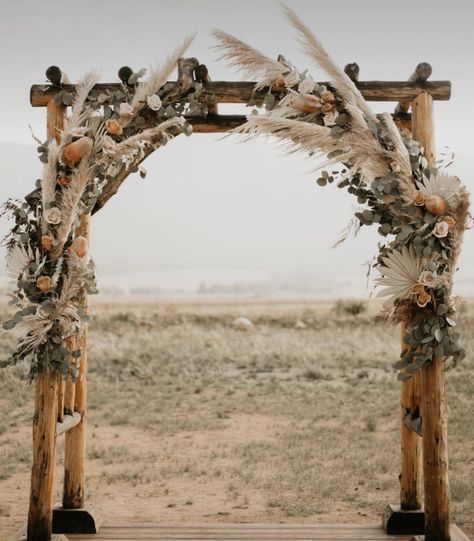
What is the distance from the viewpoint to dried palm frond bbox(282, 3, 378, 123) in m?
4.31

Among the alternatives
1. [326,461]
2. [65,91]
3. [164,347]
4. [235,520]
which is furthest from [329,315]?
[65,91]

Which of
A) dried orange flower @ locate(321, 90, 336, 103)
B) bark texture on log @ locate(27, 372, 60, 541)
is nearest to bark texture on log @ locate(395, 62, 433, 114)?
dried orange flower @ locate(321, 90, 336, 103)

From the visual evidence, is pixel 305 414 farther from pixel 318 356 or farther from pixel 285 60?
pixel 285 60

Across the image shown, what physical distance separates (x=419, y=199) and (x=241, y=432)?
273 inches

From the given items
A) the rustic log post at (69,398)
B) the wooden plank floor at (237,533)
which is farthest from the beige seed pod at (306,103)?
the wooden plank floor at (237,533)

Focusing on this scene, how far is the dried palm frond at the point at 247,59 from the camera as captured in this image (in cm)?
443

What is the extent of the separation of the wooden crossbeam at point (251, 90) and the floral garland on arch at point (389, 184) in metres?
0.31

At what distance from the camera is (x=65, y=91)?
4.86 meters

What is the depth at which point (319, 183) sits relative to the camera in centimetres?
457

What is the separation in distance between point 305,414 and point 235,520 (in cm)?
529

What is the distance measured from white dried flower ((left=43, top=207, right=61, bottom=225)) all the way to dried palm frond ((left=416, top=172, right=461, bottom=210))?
214 centimetres

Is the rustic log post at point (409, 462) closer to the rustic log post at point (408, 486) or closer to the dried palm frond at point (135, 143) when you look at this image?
the rustic log post at point (408, 486)

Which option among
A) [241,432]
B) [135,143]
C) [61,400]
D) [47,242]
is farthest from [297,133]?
[241,432]

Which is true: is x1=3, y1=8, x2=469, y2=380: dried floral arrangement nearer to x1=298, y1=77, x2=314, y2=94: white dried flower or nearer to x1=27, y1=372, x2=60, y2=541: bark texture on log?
x1=298, y1=77, x2=314, y2=94: white dried flower
